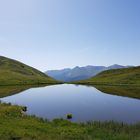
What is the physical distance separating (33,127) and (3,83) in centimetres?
13243

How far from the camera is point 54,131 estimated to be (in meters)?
27.0

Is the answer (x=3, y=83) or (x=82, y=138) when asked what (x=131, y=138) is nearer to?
(x=82, y=138)

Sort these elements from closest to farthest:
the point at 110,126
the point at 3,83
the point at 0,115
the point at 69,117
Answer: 1. the point at 110,126
2. the point at 0,115
3. the point at 69,117
4. the point at 3,83

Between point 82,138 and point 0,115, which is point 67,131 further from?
point 0,115

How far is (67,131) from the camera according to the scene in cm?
2762

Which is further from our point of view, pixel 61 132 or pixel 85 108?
pixel 85 108

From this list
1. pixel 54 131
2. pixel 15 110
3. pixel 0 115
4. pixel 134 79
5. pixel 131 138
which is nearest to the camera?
pixel 131 138

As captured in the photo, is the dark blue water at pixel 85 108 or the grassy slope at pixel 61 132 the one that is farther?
the dark blue water at pixel 85 108

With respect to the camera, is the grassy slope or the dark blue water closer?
the grassy slope

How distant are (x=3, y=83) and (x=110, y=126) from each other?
5211 inches

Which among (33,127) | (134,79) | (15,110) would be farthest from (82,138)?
(134,79)

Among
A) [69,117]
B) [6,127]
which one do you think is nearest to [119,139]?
[6,127]

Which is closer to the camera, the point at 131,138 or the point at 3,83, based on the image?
the point at 131,138

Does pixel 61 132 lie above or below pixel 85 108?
above
